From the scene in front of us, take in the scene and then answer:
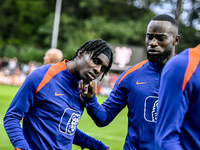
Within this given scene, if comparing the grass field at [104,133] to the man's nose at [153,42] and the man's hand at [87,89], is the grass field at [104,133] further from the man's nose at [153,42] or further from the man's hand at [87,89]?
the man's nose at [153,42]

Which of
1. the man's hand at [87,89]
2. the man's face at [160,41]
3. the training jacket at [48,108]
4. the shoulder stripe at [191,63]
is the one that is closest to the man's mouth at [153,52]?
the man's face at [160,41]

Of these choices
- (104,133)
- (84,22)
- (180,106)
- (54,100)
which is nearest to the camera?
(180,106)

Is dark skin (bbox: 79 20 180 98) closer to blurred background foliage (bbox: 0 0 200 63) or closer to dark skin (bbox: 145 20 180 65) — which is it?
dark skin (bbox: 145 20 180 65)

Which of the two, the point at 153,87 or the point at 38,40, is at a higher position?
the point at 153,87

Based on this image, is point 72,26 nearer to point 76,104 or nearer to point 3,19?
point 3,19

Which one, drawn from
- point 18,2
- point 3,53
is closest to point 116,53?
point 3,53

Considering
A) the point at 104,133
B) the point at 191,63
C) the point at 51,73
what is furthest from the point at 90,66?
the point at 104,133

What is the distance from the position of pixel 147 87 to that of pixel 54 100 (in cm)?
81

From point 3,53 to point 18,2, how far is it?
31.2 feet

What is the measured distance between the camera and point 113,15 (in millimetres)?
41031

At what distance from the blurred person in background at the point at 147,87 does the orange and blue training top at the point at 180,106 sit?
943 mm

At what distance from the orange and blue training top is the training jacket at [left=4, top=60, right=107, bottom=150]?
1.25 m

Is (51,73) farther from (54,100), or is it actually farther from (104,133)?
(104,133)

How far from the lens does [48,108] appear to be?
2736 millimetres
